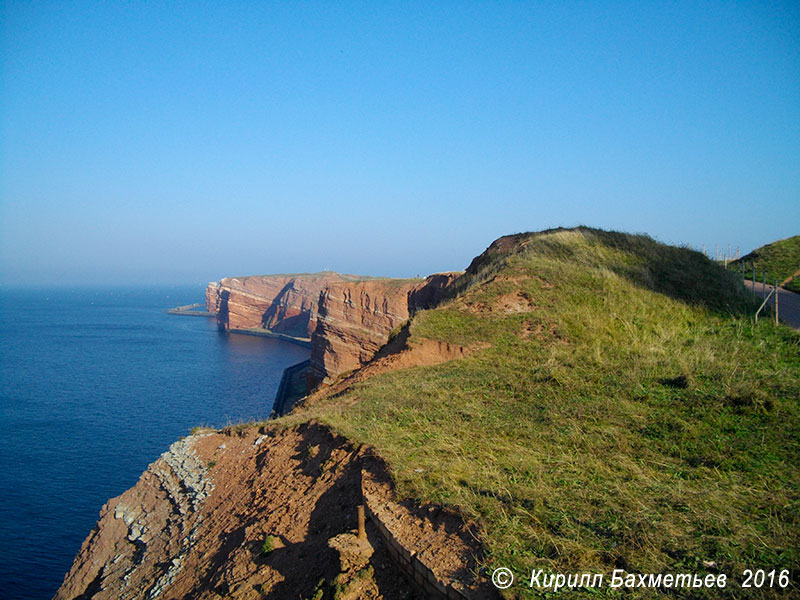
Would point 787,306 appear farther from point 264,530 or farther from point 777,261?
point 264,530

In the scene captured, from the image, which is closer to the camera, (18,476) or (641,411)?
(641,411)

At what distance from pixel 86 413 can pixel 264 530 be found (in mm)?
36037

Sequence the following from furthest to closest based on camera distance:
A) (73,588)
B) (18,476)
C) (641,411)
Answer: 1. (18,476)
2. (73,588)
3. (641,411)

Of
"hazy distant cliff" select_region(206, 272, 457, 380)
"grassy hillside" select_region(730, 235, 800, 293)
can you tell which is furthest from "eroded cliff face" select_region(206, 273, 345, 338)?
"grassy hillside" select_region(730, 235, 800, 293)

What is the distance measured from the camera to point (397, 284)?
52.4 meters

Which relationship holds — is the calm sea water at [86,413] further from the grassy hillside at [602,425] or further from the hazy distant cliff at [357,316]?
the grassy hillside at [602,425]

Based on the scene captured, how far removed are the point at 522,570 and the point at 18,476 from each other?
30863 millimetres

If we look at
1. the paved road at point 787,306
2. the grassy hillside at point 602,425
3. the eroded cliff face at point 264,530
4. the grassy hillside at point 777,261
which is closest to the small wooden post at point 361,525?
the eroded cliff face at point 264,530

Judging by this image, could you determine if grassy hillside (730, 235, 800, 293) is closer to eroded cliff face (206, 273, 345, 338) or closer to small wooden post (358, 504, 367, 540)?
small wooden post (358, 504, 367, 540)

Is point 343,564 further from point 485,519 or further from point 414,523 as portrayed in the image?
point 485,519

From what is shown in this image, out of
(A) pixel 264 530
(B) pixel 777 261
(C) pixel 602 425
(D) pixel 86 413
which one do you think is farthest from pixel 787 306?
(D) pixel 86 413

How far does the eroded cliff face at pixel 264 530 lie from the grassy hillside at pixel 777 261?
17.8m

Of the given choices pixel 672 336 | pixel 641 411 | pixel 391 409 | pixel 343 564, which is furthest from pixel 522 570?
pixel 672 336

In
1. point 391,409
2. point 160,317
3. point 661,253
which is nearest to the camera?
point 391,409
